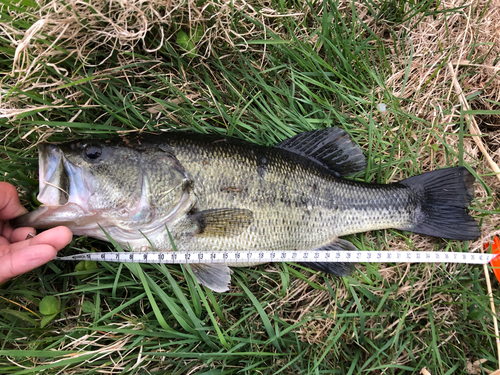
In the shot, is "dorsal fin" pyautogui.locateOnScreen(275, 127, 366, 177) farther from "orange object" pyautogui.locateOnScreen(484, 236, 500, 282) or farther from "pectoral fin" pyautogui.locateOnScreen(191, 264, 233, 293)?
"orange object" pyautogui.locateOnScreen(484, 236, 500, 282)

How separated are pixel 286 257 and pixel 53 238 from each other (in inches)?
68.3

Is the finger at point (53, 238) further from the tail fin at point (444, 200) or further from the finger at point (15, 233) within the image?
the tail fin at point (444, 200)

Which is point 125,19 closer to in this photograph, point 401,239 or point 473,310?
point 401,239

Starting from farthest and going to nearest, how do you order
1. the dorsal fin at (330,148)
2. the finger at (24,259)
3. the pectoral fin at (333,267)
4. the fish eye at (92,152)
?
the dorsal fin at (330,148), the pectoral fin at (333,267), the fish eye at (92,152), the finger at (24,259)

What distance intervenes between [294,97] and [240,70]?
0.59 meters

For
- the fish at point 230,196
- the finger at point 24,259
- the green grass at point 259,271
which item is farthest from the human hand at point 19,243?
the green grass at point 259,271

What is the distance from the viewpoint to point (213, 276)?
255cm

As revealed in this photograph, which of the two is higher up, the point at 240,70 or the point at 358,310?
the point at 240,70

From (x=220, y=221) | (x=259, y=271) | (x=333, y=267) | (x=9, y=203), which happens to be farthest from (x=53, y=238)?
(x=333, y=267)

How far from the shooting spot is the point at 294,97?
3.09m

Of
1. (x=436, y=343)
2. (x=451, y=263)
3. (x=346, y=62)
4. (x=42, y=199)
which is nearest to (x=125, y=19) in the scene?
(x=42, y=199)

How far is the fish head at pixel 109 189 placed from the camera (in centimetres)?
220

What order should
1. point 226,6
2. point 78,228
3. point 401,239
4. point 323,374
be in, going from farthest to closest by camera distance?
1. point 401,239
2. point 226,6
3. point 323,374
4. point 78,228

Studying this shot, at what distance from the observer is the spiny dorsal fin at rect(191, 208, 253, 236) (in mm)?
2436
